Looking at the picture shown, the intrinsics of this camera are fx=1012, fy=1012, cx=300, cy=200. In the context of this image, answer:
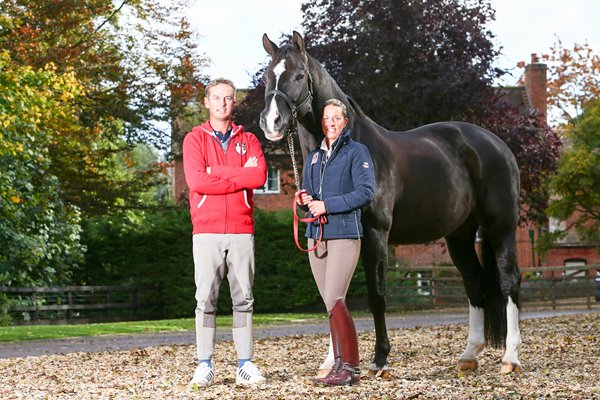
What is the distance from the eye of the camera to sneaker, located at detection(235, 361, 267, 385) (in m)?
7.71

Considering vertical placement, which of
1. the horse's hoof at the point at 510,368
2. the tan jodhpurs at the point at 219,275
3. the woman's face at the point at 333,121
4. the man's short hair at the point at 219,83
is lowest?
the horse's hoof at the point at 510,368

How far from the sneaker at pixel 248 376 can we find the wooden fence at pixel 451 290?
72.4 ft

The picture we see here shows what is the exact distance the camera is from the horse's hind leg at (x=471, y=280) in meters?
9.55

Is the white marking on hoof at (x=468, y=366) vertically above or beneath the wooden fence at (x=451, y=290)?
beneath

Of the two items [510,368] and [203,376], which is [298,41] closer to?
[203,376]

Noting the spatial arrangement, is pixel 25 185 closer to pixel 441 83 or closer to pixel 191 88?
pixel 191 88

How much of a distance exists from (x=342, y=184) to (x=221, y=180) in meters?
0.90

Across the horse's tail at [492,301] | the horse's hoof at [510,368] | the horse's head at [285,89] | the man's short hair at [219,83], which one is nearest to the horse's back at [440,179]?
the horse's tail at [492,301]

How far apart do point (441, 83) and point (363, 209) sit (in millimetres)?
19662

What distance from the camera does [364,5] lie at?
28.0 meters

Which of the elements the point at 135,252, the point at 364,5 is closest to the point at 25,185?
the point at 135,252

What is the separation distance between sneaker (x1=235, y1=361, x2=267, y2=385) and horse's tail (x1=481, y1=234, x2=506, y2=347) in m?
2.79

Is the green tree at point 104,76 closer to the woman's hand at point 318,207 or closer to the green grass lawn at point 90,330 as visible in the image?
the green grass lawn at point 90,330

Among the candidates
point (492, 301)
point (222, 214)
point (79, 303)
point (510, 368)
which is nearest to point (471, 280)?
point (492, 301)
